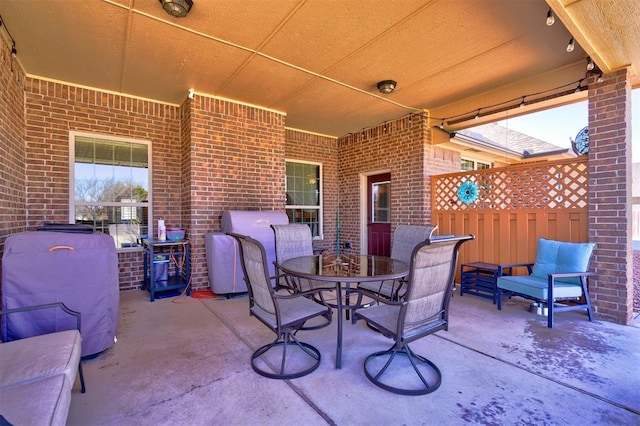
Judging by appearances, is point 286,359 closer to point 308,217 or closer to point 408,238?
point 408,238

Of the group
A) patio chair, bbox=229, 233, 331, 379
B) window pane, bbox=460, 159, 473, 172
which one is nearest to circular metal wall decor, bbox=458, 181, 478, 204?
window pane, bbox=460, 159, 473, 172

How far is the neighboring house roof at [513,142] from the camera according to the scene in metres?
6.64

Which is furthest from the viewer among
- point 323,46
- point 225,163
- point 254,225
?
point 225,163

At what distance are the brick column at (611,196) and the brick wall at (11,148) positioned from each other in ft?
20.9

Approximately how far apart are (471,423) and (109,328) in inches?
111

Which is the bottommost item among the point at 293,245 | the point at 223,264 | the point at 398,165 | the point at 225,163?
the point at 223,264

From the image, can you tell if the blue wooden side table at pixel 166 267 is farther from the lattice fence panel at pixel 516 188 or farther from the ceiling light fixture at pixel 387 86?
the lattice fence panel at pixel 516 188

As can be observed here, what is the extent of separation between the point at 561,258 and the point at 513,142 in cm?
724

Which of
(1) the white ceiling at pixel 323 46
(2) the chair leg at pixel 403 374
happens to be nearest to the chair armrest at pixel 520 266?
(2) the chair leg at pixel 403 374

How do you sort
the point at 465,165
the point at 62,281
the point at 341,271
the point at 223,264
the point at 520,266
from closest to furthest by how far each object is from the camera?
the point at 62,281
the point at 341,271
the point at 520,266
the point at 223,264
the point at 465,165

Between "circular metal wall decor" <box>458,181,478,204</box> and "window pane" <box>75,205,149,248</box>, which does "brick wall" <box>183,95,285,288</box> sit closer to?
"window pane" <box>75,205,149,248</box>

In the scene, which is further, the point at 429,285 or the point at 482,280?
the point at 482,280

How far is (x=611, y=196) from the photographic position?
3.39 metres

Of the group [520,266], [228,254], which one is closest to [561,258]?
[520,266]
